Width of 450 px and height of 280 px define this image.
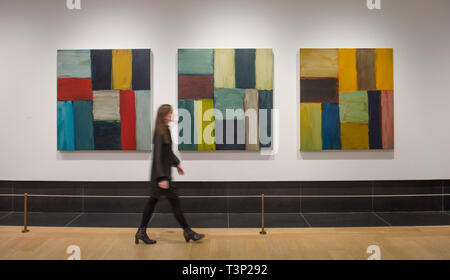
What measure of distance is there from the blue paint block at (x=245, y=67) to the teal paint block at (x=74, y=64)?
2.57m

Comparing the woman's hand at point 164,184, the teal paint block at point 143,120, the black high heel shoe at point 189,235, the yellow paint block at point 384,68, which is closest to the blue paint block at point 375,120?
the yellow paint block at point 384,68

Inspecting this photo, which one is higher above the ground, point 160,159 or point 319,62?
point 319,62

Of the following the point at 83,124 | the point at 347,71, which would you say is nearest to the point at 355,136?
the point at 347,71

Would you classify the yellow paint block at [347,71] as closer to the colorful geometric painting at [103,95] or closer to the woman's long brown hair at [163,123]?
the woman's long brown hair at [163,123]

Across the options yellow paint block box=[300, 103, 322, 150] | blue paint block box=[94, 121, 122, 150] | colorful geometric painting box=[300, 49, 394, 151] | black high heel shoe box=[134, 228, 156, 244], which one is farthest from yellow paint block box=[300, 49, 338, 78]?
black high heel shoe box=[134, 228, 156, 244]

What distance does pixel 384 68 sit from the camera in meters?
5.84

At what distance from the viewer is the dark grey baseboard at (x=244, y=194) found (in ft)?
19.7

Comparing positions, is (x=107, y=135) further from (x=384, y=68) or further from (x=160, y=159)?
(x=384, y=68)

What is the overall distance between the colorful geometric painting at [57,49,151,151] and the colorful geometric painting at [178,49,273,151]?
698mm

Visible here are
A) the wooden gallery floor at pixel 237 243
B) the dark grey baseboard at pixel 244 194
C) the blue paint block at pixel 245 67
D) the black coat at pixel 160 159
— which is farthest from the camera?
the dark grey baseboard at pixel 244 194

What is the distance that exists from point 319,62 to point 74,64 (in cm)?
423

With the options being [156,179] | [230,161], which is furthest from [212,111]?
[156,179]

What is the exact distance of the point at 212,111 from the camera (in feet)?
19.0

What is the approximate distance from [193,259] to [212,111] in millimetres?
2634
